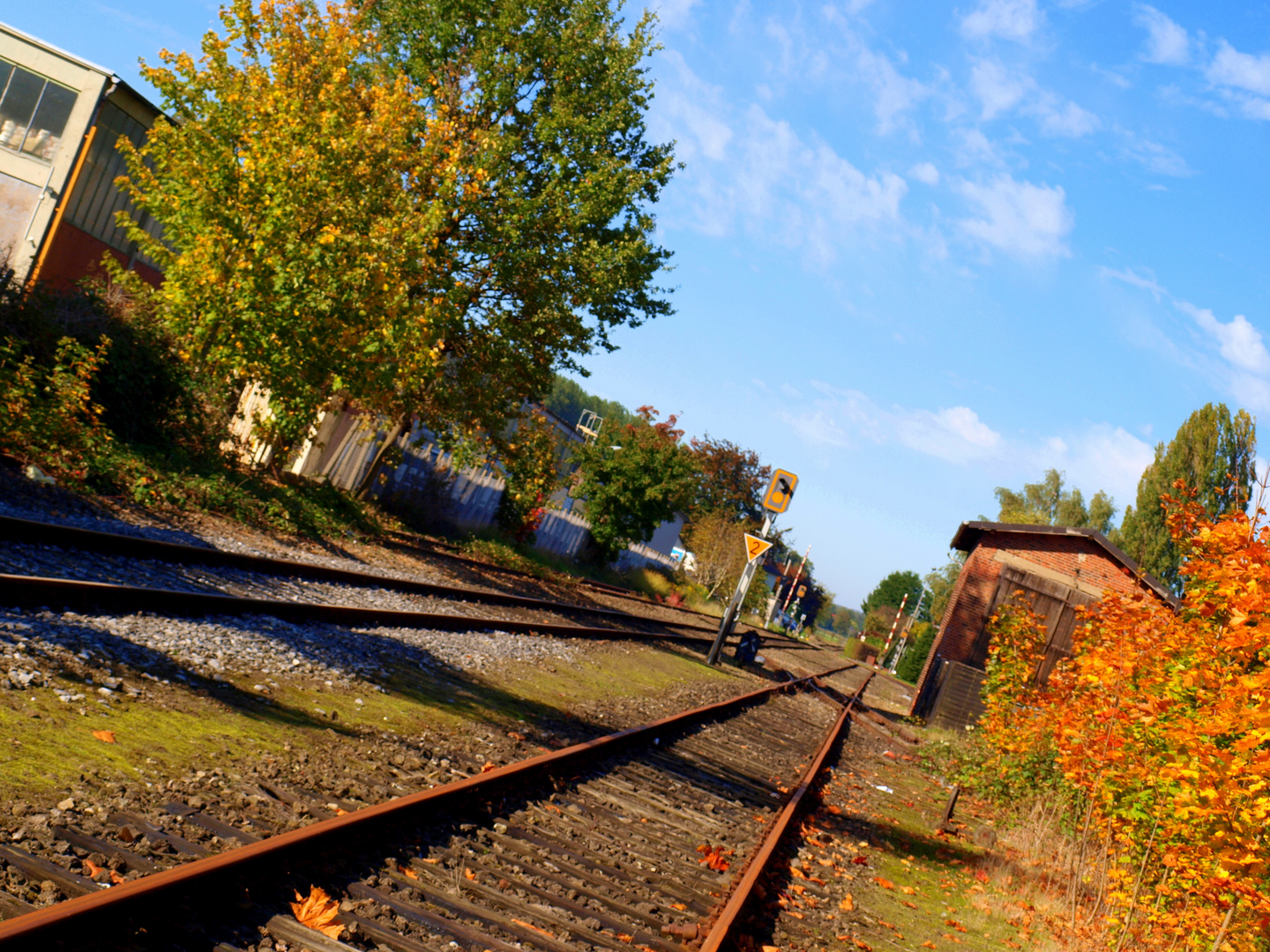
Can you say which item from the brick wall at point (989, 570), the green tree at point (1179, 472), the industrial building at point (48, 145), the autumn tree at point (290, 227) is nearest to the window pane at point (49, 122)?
the industrial building at point (48, 145)

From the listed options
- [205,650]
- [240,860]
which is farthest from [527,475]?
[240,860]

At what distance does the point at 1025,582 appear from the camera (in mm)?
24438

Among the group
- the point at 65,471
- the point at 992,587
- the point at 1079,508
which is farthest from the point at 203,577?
the point at 1079,508

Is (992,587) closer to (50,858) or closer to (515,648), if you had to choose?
(515,648)

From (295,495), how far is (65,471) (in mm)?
6721

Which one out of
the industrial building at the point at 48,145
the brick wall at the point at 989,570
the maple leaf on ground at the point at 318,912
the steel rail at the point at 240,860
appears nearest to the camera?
the steel rail at the point at 240,860

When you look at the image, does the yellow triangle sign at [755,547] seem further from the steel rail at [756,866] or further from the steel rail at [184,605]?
the steel rail at [756,866]

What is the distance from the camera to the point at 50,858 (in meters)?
3.55

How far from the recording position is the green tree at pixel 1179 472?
141 feet

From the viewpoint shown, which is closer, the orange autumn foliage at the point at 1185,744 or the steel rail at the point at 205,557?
the orange autumn foliage at the point at 1185,744

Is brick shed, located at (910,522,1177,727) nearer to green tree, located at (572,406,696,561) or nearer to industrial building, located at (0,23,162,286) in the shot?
green tree, located at (572,406,696,561)

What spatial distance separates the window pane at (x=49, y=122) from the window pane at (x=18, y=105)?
0.15 meters

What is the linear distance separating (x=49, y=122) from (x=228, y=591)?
19.8 m

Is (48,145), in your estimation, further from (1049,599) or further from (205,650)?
(1049,599)
